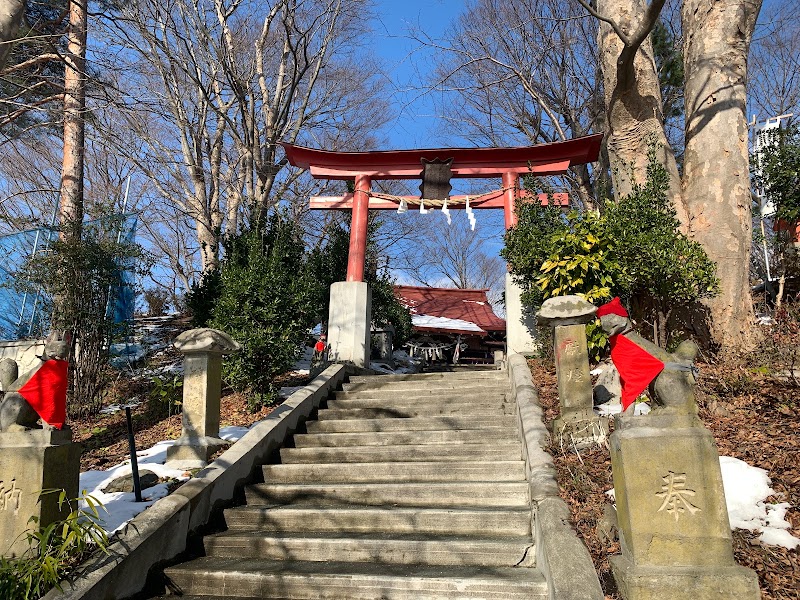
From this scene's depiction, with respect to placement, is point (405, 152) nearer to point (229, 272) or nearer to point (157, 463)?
point (229, 272)

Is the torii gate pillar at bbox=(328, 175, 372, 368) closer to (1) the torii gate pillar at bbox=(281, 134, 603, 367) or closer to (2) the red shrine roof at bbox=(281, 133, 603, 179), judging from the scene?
(1) the torii gate pillar at bbox=(281, 134, 603, 367)

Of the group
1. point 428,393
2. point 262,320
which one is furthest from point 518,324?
point 262,320

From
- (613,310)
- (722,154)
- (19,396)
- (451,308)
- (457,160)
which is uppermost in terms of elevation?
(457,160)

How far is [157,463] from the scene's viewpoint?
5.70 metres

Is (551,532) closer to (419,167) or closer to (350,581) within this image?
(350,581)

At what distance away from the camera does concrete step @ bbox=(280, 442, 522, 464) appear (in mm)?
5141

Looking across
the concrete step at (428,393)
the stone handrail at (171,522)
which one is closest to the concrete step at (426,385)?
the concrete step at (428,393)

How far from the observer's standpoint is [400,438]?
5.67m

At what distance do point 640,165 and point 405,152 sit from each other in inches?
166

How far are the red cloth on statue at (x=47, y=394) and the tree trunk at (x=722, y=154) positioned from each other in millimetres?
7359

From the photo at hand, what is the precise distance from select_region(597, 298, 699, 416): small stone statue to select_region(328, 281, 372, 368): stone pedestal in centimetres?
592

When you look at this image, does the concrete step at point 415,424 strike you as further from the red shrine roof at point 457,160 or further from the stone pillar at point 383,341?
the stone pillar at point 383,341

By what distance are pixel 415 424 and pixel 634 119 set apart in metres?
5.68

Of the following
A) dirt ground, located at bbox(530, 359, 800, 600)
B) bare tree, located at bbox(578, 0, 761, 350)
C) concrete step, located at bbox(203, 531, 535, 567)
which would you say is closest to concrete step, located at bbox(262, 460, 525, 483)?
dirt ground, located at bbox(530, 359, 800, 600)
